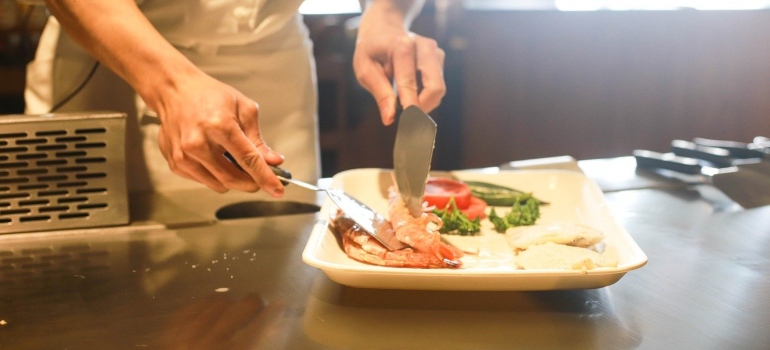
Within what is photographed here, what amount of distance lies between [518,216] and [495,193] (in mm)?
146

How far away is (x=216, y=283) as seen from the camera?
3.20ft

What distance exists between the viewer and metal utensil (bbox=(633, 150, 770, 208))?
56.6 inches

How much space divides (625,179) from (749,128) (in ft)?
9.15

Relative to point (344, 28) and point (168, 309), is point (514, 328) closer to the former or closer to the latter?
point (168, 309)

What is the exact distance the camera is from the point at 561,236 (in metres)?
1.02

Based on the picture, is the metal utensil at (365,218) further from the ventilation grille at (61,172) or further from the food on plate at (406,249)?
the ventilation grille at (61,172)

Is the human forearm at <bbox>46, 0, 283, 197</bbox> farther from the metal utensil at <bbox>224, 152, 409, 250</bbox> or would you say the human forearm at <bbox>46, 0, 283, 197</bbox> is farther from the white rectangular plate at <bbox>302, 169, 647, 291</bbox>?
the white rectangular plate at <bbox>302, 169, 647, 291</bbox>

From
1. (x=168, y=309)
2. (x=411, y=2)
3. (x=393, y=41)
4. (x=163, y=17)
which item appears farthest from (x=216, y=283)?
(x=411, y=2)

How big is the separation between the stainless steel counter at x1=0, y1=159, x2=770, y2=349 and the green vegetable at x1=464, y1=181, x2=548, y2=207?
0.26 metres

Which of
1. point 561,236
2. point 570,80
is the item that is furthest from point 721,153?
A: point 570,80

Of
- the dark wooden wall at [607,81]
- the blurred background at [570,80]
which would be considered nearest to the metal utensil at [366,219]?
the blurred background at [570,80]

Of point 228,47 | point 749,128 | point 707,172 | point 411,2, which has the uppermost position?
point 411,2

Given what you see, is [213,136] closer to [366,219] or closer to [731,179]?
[366,219]

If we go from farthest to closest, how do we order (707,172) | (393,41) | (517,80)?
(517,80)
(707,172)
(393,41)
